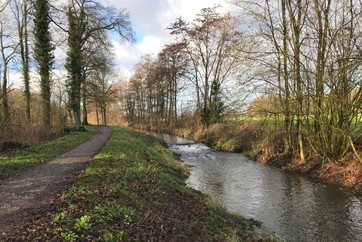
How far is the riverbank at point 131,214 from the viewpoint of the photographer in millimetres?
5910

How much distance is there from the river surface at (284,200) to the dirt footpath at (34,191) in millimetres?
5388

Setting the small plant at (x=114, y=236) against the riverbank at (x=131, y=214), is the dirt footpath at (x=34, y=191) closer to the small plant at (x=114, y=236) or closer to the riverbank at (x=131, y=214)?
the riverbank at (x=131, y=214)

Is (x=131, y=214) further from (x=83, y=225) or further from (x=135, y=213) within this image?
(x=83, y=225)

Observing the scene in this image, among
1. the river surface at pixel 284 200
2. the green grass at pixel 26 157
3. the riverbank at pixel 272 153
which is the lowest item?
the river surface at pixel 284 200

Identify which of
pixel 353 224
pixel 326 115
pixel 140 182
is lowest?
pixel 353 224

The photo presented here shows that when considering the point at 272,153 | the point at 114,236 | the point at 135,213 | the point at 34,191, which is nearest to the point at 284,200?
the point at 135,213

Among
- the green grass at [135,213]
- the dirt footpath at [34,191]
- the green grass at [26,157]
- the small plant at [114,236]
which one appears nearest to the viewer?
the small plant at [114,236]

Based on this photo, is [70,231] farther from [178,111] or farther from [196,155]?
[178,111]

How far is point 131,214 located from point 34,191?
2.90 meters

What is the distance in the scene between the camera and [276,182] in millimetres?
14734

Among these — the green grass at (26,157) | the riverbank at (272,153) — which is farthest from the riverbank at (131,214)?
the riverbank at (272,153)

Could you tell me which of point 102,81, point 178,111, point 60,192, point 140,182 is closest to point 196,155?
point 140,182

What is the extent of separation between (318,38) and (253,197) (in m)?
8.46

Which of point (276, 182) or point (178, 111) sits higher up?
point (178, 111)
